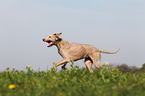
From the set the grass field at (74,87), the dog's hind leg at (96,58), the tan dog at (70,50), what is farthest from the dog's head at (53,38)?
the dog's hind leg at (96,58)

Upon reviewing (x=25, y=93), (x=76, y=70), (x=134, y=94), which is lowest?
(x=134, y=94)

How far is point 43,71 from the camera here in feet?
29.1

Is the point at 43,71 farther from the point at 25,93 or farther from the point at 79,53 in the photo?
the point at 25,93

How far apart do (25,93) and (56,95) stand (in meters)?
0.94

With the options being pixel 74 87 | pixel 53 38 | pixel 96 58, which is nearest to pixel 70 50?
pixel 53 38

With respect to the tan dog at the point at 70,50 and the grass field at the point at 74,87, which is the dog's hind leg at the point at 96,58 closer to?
the tan dog at the point at 70,50

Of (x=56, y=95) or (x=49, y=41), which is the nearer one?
(x=56, y=95)

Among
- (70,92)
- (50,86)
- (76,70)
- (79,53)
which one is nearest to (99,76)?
(76,70)

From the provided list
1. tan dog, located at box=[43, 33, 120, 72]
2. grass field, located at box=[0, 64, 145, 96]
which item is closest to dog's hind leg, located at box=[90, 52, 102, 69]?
tan dog, located at box=[43, 33, 120, 72]

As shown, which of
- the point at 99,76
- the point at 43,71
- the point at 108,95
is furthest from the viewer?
the point at 43,71

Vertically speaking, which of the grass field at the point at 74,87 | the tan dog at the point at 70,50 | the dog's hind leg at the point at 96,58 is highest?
the tan dog at the point at 70,50

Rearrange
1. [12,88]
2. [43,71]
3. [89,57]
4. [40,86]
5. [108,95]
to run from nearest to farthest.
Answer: [108,95] → [40,86] → [12,88] → [43,71] → [89,57]

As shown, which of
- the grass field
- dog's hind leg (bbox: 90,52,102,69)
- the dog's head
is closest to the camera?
the grass field

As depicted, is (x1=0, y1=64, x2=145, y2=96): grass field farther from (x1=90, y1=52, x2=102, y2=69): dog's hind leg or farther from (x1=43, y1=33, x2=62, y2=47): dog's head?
(x1=43, y1=33, x2=62, y2=47): dog's head
